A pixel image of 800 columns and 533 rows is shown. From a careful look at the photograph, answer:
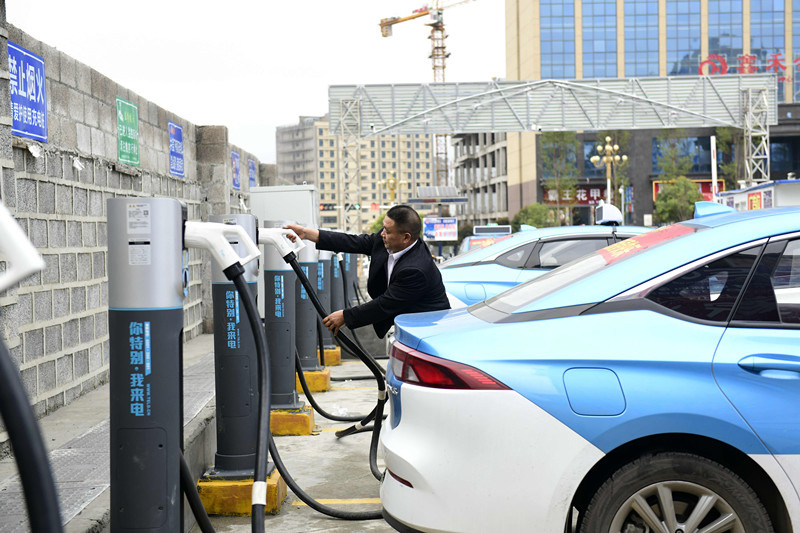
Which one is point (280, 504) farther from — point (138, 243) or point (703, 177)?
point (703, 177)

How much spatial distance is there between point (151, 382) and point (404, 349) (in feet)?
3.44

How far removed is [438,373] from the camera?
3414 mm

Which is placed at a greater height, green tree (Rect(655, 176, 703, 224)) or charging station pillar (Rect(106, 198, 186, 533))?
green tree (Rect(655, 176, 703, 224))

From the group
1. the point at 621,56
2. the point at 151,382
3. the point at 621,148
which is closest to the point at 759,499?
the point at 151,382

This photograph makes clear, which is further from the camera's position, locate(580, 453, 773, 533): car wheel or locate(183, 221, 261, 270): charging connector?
locate(183, 221, 261, 270): charging connector

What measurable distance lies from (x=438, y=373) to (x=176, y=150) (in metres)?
9.17

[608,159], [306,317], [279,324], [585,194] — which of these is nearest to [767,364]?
[279,324]

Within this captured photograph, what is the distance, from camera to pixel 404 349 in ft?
12.0

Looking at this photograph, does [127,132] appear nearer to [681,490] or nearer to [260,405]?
[260,405]

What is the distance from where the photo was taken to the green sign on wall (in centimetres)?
918

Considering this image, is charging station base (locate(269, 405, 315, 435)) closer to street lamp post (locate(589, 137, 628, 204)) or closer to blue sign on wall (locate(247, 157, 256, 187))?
blue sign on wall (locate(247, 157, 256, 187))

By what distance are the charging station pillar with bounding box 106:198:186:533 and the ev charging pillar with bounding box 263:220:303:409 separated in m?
3.40

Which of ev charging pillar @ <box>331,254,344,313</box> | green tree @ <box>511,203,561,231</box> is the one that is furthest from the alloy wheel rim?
green tree @ <box>511,203,561,231</box>

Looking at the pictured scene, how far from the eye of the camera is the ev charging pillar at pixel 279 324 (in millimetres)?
6953
